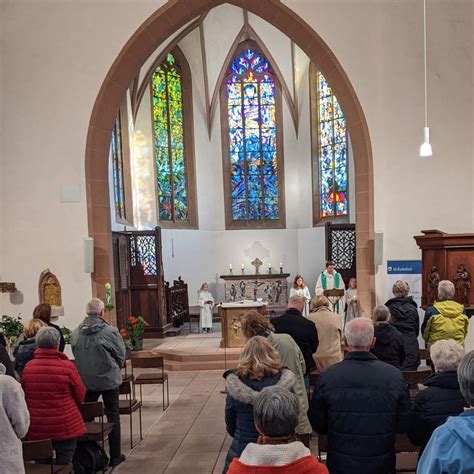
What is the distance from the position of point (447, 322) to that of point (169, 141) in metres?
12.8

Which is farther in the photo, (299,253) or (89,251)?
(299,253)

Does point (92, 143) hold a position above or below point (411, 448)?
above

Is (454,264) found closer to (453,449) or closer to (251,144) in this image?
(453,449)

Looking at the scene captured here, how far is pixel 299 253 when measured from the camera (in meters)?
17.8

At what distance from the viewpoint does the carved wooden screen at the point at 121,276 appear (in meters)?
12.0

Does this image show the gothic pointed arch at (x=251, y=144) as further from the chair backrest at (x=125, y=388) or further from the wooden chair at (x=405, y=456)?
the wooden chair at (x=405, y=456)

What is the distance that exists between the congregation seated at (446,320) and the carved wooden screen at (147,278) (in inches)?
312

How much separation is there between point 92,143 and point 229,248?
9276 millimetres

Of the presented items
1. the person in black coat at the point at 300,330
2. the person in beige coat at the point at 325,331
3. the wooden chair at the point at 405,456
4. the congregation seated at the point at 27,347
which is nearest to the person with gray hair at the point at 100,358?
the congregation seated at the point at 27,347

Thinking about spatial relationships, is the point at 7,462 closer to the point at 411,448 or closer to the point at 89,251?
the point at 411,448

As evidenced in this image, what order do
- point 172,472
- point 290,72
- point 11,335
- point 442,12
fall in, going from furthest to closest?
point 290,72, point 442,12, point 11,335, point 172,472

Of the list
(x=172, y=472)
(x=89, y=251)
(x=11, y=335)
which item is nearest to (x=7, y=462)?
(x=172, y=472)

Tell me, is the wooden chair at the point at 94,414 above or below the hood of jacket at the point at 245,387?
below

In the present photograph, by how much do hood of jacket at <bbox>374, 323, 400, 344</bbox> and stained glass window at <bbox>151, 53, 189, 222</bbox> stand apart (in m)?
12.5
